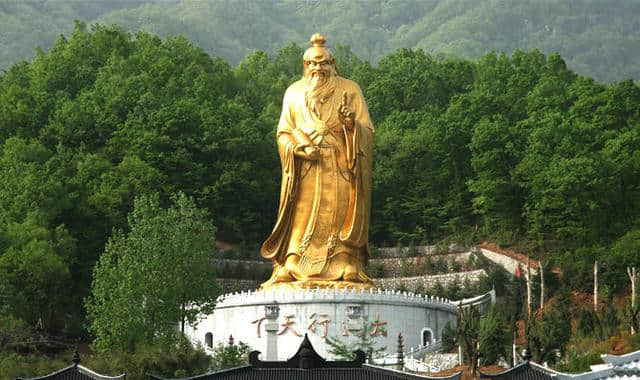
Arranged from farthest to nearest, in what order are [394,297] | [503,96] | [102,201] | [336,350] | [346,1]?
[346,1] → [503,96] → [102,201] → [394,297] → [336,350]

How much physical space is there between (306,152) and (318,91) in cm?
185

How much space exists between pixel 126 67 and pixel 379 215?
1121cm

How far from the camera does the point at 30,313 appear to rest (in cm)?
4141

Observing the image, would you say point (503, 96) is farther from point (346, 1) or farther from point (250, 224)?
point (346, 1)

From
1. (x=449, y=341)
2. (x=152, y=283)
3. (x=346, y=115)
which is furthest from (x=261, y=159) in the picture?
(x=152, y=283)

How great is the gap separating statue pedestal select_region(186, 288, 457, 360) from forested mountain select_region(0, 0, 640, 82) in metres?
39.1

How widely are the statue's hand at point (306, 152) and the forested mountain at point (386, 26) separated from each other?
3823 cm

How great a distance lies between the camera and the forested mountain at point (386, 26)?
8069 centimetres

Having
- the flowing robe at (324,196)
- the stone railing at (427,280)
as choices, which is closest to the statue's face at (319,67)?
the flowing robe at (324,196)

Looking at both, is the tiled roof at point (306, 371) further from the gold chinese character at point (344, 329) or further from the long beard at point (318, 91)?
the long beard at point (318, 91)

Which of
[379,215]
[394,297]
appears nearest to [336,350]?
[394,297]

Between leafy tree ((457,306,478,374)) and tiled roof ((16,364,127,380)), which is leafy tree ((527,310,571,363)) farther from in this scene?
tiled roof ((16,364,127,380))

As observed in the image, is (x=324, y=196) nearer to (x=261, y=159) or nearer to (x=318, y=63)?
(x=318, y=63)

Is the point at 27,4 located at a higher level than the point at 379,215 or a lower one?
higher
